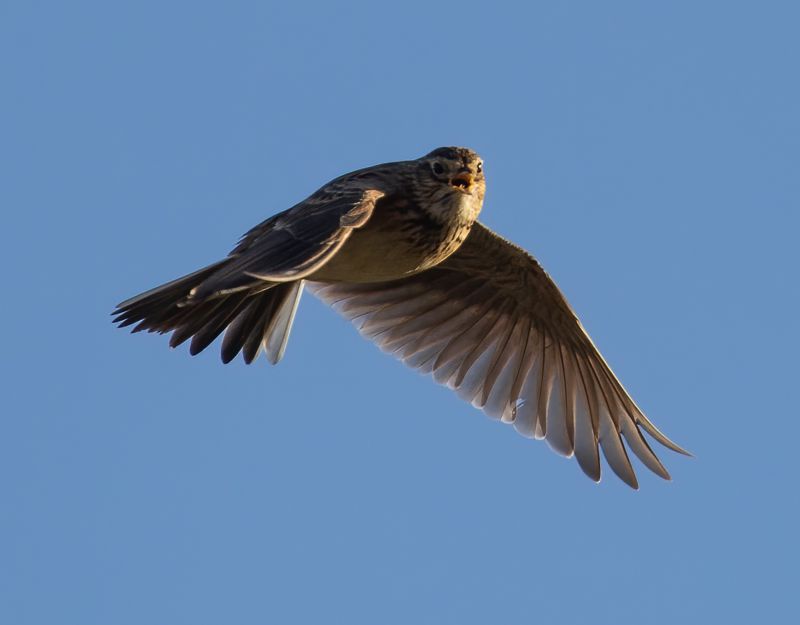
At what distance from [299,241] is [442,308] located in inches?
151

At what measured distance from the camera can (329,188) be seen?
9789 mm

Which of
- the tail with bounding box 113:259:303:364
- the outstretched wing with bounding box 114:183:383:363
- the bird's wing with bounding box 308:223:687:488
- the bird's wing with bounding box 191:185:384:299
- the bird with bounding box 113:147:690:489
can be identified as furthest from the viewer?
the bird's wing with bounding box 308:223:687:488

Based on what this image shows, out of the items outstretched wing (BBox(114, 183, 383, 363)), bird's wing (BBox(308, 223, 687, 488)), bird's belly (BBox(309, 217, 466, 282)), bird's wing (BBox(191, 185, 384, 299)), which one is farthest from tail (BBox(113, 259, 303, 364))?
bird's wing (BBox(308, 223, 687, 488))

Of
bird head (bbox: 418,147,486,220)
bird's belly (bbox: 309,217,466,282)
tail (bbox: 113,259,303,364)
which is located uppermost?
bird head (bbox: 418,147,486,220)

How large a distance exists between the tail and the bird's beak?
137 cm

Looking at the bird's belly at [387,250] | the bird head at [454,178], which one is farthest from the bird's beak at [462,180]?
the bird's belly at [387,250]

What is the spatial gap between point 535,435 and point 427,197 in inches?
113

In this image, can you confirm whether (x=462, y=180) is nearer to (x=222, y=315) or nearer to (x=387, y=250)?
(x=387, y=250)

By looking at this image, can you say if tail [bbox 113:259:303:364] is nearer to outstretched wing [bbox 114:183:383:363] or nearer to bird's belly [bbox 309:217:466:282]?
outstretched wing [bbox 114:183:383:363]

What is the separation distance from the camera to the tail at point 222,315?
31.0ft

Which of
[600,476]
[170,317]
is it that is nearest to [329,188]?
[170,317]

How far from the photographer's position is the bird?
9703 millimetres

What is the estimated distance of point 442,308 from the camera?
485 inches

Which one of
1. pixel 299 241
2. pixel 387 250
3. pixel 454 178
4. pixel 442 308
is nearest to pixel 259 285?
pixel 299 241
